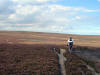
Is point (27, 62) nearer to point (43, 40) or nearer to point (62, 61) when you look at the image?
point (62, 61)

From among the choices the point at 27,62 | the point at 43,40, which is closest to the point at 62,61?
the point at 27,62

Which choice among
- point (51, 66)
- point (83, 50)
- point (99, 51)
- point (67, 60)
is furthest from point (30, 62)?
point (99, 51)

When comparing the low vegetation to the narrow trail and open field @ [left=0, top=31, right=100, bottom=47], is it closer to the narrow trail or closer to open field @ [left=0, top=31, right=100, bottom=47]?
the narrow trail

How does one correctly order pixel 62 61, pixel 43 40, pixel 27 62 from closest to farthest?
pixel 27 62 < pixel 62 61 < pixel 43 40

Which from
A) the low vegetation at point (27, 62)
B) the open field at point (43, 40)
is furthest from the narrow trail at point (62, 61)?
the open field at point (43, 40)

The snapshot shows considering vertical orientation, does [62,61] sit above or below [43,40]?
below

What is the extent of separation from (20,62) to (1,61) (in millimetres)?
3239

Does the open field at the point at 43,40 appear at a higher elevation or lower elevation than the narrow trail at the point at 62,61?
higher

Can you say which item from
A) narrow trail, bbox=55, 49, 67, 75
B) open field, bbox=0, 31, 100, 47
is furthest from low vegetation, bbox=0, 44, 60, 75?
open field, bbox=0, 31, 100, 47

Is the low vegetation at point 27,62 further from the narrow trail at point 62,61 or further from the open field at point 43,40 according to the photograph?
the open field at point 43,40

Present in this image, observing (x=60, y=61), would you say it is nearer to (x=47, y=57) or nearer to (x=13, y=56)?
(x=47, y=57)

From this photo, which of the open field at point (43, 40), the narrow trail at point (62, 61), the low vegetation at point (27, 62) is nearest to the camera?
the low vegetation at point (27, 62)

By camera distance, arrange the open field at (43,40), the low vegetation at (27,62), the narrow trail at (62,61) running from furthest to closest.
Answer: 1. the open field at (43,40)
2. the narrow trail at (62,61)
3. the low vegetation at (27,62)

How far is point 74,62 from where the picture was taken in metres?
38.5
